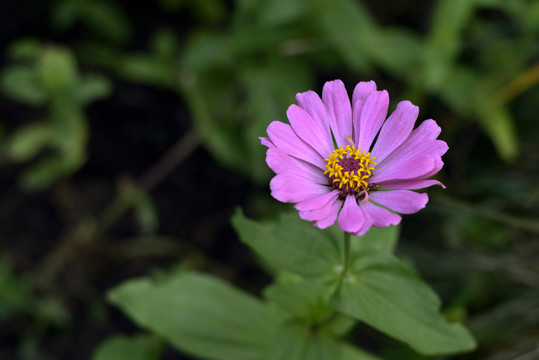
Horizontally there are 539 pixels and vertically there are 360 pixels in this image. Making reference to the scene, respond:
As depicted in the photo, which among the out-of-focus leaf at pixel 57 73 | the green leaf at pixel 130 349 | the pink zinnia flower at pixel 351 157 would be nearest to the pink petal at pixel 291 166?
the pink zinnia flower at pixel 351 157

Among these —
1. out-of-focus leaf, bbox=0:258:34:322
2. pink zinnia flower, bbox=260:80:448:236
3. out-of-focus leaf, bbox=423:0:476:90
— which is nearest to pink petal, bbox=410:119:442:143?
pink zinnia flower, bbox=260:80:448:236

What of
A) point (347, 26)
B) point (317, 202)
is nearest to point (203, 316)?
point (317, 202)

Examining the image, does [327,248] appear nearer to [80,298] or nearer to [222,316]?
[222,316]

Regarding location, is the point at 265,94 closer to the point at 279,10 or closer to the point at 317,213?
the point at 279,10

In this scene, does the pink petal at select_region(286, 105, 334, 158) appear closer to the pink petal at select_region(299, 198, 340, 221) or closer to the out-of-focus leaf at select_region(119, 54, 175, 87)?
the pink petal at select_region(299, 198, 340, 221)

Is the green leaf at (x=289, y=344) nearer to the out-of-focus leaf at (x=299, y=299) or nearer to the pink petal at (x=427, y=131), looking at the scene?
the out-of-focus leaf at (x=299, y=299)

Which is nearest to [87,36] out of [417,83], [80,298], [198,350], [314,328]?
[80,298]
